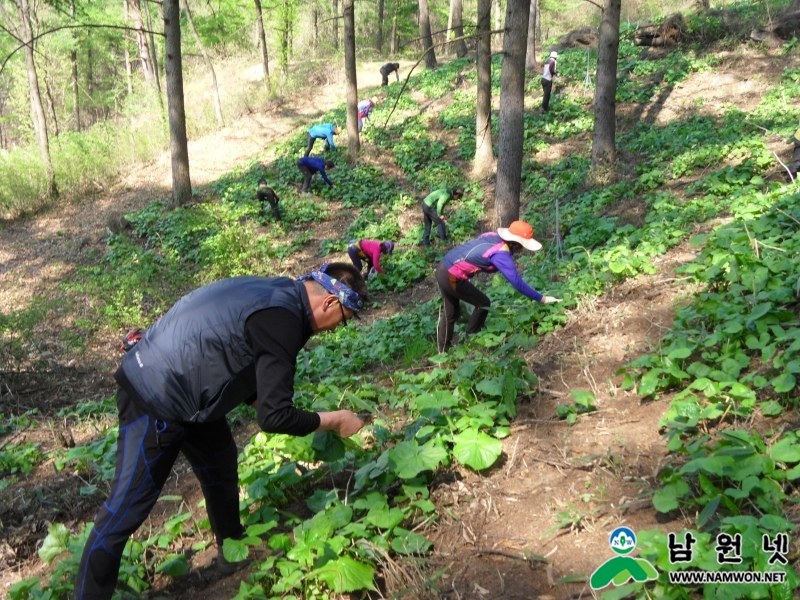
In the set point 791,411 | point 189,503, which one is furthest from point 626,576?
point 189,503

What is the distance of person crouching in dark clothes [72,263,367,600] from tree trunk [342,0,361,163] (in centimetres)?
1425

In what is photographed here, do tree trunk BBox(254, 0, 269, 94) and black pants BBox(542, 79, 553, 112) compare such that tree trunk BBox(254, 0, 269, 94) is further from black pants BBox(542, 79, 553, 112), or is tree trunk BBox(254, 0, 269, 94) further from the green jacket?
the green jacket

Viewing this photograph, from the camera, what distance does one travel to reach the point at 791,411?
121 inches

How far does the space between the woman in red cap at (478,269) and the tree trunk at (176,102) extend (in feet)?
35.0

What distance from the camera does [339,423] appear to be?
287 centimetres

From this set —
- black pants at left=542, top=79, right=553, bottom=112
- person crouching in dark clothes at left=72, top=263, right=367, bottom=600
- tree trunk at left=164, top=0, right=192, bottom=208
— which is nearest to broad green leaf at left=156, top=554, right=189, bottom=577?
person crouching in dark clothes at left=72, top=263, right=367, bottom=600

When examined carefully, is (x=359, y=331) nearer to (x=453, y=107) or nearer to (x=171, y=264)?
(x=171, y=264)

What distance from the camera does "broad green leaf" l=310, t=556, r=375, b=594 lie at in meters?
2.52

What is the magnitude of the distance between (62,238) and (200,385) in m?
15.6

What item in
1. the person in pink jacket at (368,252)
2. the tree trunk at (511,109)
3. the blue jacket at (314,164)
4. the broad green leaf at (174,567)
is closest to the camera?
the broad green leaf at (174,567)

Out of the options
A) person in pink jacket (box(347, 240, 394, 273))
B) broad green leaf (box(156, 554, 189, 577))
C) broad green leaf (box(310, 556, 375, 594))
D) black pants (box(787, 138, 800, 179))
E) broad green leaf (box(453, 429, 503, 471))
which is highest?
black pants (box(787, 138, 800, 179))

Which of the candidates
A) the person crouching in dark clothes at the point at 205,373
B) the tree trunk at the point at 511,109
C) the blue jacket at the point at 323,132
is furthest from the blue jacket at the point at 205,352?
the blue jacket at the point at 323,132

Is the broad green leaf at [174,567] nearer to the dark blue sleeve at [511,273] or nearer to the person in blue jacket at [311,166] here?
the dark blue sleeve at [511,273]

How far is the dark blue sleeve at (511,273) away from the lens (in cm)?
567
